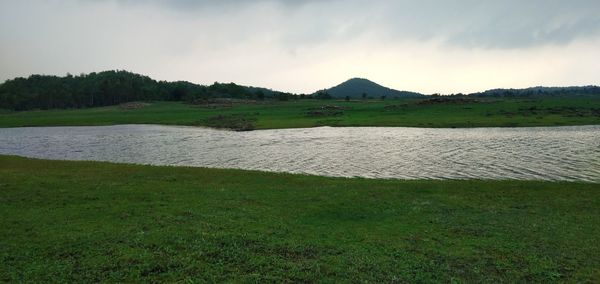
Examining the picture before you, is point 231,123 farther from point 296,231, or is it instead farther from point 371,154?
point 296,231

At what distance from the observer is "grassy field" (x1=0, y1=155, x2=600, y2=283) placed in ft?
49.3

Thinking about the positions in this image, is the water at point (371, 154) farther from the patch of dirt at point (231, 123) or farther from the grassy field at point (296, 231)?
the patch of dirt at point (231, 123)

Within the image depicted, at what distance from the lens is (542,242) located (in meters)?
18.2

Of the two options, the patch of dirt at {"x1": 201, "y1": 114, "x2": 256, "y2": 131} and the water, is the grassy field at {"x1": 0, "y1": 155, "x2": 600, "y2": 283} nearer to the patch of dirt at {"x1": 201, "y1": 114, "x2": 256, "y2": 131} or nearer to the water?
the water

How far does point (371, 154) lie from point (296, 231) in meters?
37.0

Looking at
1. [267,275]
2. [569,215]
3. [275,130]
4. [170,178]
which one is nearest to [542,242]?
[569,215]

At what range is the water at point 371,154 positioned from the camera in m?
41.7

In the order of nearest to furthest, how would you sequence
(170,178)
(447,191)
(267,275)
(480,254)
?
(267,275) → (480,254) → (447,191) → (170,178)

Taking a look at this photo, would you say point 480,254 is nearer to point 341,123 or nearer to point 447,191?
point 447,191

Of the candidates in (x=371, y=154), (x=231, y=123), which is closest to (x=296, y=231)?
(x=371, y=154)

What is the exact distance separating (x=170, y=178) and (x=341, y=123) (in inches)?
3159

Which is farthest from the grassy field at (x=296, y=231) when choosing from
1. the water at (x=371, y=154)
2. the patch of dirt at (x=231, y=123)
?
the patch of dirt at (x=231, y=123)

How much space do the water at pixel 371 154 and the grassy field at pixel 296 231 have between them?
1083 cm

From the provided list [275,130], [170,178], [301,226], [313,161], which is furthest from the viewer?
[275,130]
